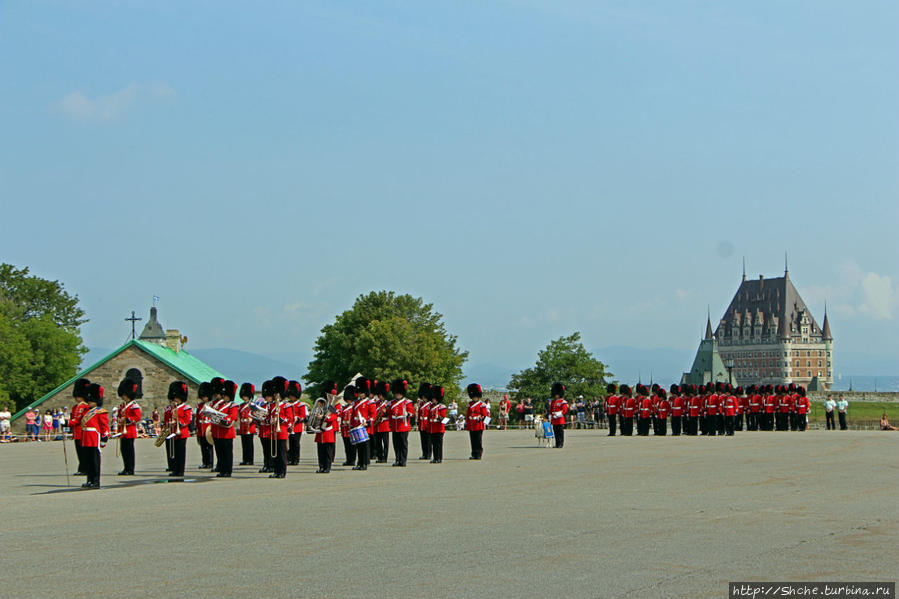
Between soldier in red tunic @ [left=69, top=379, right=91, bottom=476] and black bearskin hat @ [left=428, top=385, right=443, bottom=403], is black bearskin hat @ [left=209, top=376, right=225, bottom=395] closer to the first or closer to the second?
soldier in red tunic @ [left=69, top=379, right=91, bottom=476]

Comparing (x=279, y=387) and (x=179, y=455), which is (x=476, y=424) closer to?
(x=279, y=387)

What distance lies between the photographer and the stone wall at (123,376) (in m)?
53.1

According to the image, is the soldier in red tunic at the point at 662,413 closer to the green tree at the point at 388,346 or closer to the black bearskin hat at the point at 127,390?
the black bearskin hat at the point at 127,390

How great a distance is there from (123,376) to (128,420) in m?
35.9

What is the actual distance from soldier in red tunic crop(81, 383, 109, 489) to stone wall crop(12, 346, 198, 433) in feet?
117

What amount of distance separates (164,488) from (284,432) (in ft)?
9.92

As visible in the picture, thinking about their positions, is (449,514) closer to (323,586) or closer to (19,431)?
(323,586)

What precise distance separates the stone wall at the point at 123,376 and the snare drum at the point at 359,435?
33.6 m

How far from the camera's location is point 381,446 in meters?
23.9

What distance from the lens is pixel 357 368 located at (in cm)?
7938

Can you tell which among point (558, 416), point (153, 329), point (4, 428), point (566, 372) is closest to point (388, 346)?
point (566, 372)

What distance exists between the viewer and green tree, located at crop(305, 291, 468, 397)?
78500 millimetres

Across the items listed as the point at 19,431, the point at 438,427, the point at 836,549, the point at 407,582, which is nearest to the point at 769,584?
the point at 836,549

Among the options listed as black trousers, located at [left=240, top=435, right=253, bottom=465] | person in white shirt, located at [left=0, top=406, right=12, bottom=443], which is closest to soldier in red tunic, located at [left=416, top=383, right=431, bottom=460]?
black trousers, located at [left=240, top=435, right=253, bottom=465]
